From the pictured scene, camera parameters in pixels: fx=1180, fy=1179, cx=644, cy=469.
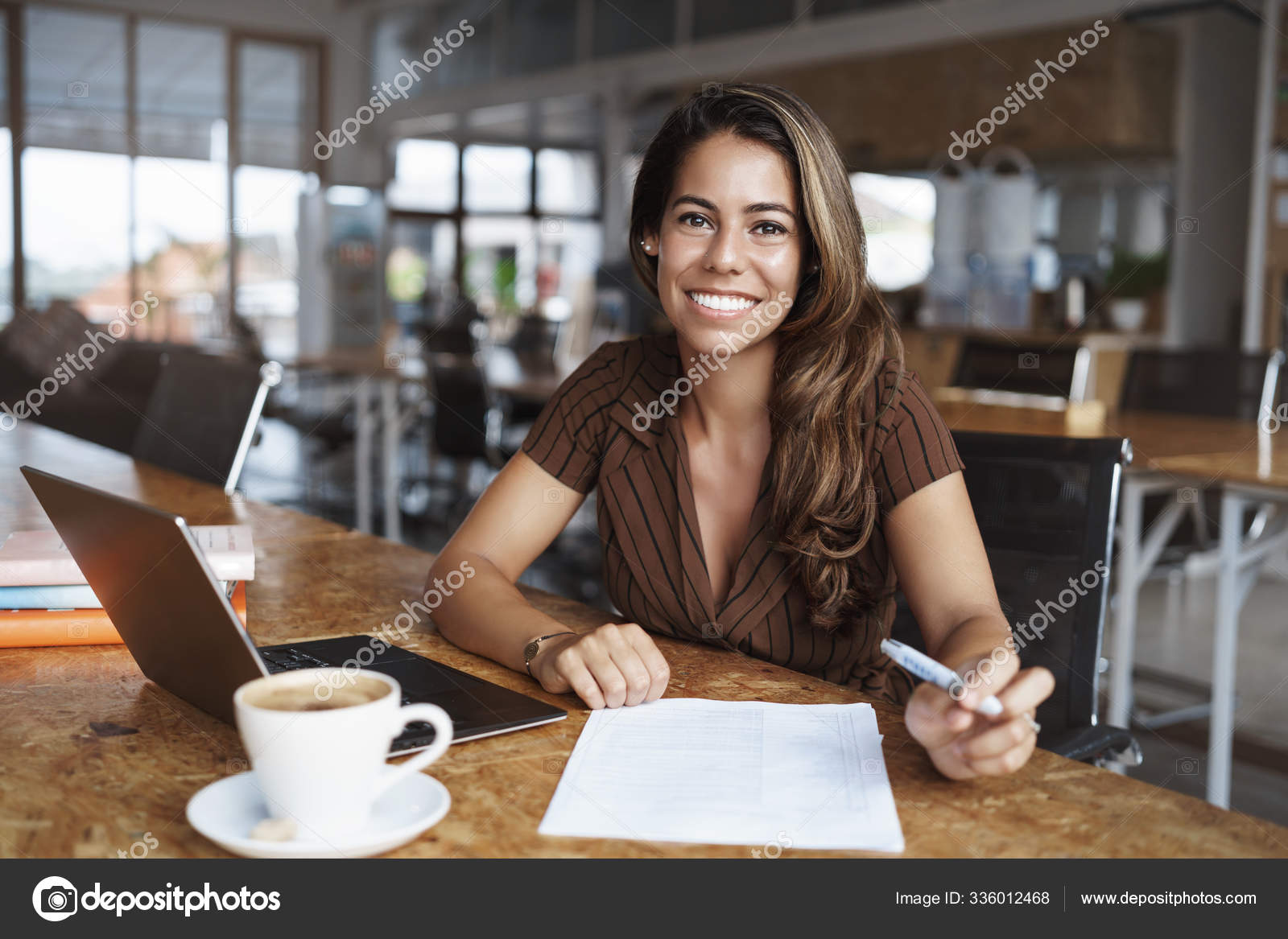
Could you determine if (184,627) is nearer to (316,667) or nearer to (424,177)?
(316,667)

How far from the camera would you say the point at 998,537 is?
1445 mm

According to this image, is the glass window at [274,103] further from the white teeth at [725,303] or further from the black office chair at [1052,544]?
the black office chair at [1052,544]

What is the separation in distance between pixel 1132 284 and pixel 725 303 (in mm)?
5626

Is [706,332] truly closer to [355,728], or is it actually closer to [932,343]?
[355,728]

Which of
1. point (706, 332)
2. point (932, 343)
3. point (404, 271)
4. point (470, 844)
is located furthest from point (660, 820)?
point (404, 271)

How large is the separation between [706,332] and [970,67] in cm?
603

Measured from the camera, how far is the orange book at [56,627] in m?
1.09

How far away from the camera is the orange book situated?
1091 millimetres

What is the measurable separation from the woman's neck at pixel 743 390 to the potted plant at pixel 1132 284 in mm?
5351

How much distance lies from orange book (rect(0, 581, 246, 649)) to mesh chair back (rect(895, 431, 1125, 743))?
87cm

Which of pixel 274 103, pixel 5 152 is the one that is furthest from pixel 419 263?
pixel 5 152

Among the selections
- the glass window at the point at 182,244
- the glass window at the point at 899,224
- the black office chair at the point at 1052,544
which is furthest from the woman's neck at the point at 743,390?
the glass window at the point at 182,244

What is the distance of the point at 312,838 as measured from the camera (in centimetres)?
67
